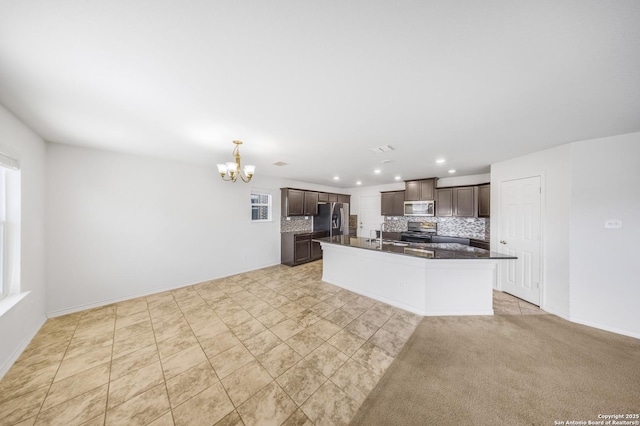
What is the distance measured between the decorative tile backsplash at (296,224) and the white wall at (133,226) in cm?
114

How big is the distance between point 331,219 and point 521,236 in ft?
13.4

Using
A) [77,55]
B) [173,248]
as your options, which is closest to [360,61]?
[77,55]

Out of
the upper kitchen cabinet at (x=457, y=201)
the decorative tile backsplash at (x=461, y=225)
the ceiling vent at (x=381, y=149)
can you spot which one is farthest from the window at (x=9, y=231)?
the decorative tile backsplash at (x=461, y=225)

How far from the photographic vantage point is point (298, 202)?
5.65m

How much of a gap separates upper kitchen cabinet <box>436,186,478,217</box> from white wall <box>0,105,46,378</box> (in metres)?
6.91

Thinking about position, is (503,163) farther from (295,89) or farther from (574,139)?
(295,89)

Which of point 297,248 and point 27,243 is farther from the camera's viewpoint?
point 297,248

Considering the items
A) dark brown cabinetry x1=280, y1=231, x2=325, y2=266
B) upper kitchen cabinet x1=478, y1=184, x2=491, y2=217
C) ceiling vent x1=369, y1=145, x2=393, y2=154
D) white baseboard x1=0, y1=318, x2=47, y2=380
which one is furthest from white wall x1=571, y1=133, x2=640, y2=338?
white baseboard x1=0, y1=318, x2=47, y2=380

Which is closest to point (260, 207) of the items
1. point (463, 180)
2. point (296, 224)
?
point (296, 224)

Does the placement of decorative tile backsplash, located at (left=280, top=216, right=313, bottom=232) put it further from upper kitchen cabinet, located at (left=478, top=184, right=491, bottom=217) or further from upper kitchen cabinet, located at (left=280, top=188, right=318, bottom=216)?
upper kitchen cabinet, located at (left=478, top=184, right=491, bottom=217)

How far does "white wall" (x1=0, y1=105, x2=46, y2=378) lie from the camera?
1.92 metres

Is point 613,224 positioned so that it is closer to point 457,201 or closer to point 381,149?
point 457,201

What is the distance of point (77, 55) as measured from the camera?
1.25 metres

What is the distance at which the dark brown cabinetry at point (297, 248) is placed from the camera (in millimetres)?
5336
